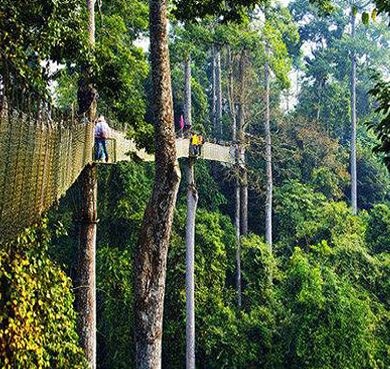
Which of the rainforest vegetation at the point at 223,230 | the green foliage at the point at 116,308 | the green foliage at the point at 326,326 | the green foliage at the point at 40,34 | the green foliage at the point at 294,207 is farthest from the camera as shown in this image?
the green foliage at the point at 294,207

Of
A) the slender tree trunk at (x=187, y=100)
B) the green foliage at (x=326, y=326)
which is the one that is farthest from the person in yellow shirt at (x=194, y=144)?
the green foliage at (x=326, y=326)

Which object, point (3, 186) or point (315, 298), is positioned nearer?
point (3, 186)

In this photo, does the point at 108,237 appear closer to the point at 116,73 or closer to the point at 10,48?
the point at 116,73

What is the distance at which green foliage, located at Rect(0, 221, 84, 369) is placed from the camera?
393cm

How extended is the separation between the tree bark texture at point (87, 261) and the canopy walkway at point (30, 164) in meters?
2.01

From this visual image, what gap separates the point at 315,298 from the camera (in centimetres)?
1159

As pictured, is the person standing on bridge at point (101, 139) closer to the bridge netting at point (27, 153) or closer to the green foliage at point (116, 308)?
the bridge netting at point (27, 153)

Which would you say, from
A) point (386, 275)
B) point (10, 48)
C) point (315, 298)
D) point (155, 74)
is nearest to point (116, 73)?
point (155, 74)

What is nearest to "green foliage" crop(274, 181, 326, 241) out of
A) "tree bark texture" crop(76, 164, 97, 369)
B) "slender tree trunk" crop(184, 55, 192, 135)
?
"slender tree trunk" crop(184, 55, 192, 135)

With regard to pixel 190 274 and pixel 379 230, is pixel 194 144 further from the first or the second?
pixel 379 230

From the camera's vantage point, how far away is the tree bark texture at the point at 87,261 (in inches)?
274

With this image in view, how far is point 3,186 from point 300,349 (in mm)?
9551

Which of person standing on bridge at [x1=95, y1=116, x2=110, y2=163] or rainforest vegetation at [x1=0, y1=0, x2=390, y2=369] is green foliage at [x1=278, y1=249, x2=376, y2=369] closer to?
rainforest vegetation at [x1=0, y1=0, x2=390, y2=369]

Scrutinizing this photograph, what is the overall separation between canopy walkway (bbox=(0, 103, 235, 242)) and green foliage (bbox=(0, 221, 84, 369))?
366mm
